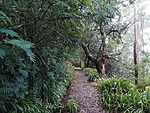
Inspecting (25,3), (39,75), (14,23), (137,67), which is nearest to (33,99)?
(39,75)

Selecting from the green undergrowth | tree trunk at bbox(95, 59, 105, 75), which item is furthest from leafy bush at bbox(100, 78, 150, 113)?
tree trunk at bbox(95, 59, 105, 75)

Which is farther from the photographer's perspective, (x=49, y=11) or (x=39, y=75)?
(x=39, y=75)

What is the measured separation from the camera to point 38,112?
3.13 meters

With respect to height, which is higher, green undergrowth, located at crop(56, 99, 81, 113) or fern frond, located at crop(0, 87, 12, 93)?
fern frond, located at crop(0, 87, 12, 93)

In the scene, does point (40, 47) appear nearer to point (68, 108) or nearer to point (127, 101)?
point (68, 108)

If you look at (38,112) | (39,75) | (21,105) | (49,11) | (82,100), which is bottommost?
(82,100)

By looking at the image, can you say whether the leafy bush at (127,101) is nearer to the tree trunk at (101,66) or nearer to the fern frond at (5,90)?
the fern frond at (5,90)

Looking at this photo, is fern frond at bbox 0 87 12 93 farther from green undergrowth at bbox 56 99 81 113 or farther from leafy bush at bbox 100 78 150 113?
leafy bush at bbox 100 78 150 113

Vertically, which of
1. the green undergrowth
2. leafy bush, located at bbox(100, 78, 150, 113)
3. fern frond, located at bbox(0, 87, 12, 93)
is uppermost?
fern frond, located at bbox(0, 87, 12, 93)

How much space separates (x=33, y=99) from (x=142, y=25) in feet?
85.5

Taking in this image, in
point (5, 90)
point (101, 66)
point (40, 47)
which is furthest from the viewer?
point (101, 66)

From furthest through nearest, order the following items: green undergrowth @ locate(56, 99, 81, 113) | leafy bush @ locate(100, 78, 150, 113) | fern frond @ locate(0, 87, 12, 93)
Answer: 1. green undergrowth @ locate(56, 99, 81, 113)
2. leafy bush @ locate(100, 78, 150, 113)
3. fern frond @ locate(0, 87, 12, 93)

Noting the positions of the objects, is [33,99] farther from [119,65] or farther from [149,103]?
[119,65]

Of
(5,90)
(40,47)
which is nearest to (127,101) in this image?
(40,47)
